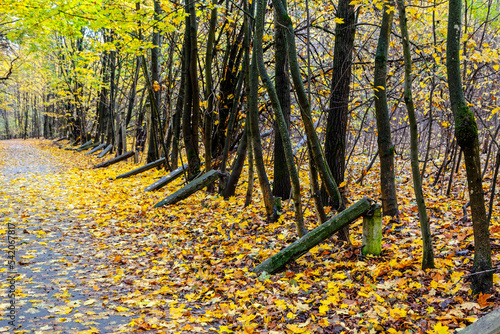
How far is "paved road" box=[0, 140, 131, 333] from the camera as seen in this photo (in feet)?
12.0

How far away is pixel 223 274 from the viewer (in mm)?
5086

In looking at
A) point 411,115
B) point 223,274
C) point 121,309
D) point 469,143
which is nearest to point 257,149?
point 223,274

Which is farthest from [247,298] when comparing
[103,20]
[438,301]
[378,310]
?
[103,20]

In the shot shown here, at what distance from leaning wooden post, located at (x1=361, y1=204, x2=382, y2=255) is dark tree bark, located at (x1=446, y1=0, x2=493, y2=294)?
57.4 inches

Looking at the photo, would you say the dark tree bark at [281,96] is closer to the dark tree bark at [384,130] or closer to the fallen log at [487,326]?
the dark tree bark at [384,130]

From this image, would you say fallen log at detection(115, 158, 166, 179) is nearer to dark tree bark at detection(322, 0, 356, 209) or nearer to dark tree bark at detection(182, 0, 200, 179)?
dark tree bark at detection(182, 0, 200, 179)

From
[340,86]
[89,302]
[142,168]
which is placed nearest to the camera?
[89,302]

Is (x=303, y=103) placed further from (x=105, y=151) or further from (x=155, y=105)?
(x=105, y=151)

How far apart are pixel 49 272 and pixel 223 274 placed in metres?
2.46

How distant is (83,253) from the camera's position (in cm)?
587

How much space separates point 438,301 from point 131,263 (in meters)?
4.27

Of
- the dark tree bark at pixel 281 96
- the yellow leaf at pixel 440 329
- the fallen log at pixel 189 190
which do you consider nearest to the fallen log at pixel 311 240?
the yellow leaf at pixel 440 329

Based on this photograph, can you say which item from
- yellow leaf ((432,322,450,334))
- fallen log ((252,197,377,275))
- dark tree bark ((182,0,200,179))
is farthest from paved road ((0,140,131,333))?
dark tree bark ((182,0,200,179))

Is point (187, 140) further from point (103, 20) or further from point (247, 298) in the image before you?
point (247, 298)
